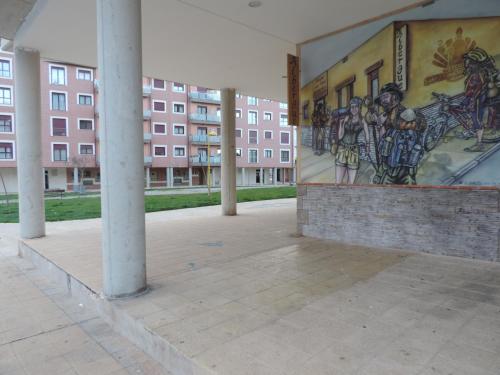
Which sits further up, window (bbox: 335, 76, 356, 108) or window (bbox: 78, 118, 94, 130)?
window (bbox: 78, 118, 94, 130)

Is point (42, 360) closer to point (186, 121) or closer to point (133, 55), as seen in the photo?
point (133, 55)

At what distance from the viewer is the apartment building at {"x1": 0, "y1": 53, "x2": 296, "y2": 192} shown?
122ft

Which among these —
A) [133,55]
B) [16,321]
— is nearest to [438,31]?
[133,55]

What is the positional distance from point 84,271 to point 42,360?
6.67ft

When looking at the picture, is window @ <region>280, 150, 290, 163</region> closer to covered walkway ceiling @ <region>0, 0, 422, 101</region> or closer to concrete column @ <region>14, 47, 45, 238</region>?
covered walkway ceiling @ <region>0, 0, 422, 101</region>

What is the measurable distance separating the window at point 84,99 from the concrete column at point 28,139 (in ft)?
113

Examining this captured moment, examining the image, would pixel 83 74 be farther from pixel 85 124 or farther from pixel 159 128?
pixel 159 128

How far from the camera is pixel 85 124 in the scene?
39.8m

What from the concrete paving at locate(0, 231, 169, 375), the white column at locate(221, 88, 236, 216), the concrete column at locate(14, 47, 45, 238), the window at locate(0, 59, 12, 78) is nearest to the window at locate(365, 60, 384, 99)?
the concrete paving at locate(0, 231, 169, 375)

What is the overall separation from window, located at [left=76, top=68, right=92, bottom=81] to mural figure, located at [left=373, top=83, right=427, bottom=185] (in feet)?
130

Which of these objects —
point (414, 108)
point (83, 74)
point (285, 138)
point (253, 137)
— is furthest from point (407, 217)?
point (285, 138)

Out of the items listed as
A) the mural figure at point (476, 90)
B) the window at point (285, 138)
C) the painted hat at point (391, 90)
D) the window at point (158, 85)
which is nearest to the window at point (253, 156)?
the window at point (285, 138)

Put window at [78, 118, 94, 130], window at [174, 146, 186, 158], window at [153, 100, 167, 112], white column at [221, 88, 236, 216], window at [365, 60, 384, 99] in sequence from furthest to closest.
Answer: window at [174, 146, 186, 158] < window at [153, 100, 167, 112] < window at [78, 118, 94, 130] < white column at [221, 88, 236, 216] < window at [365, 60, 384, 99]

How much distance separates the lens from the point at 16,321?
169 inches
